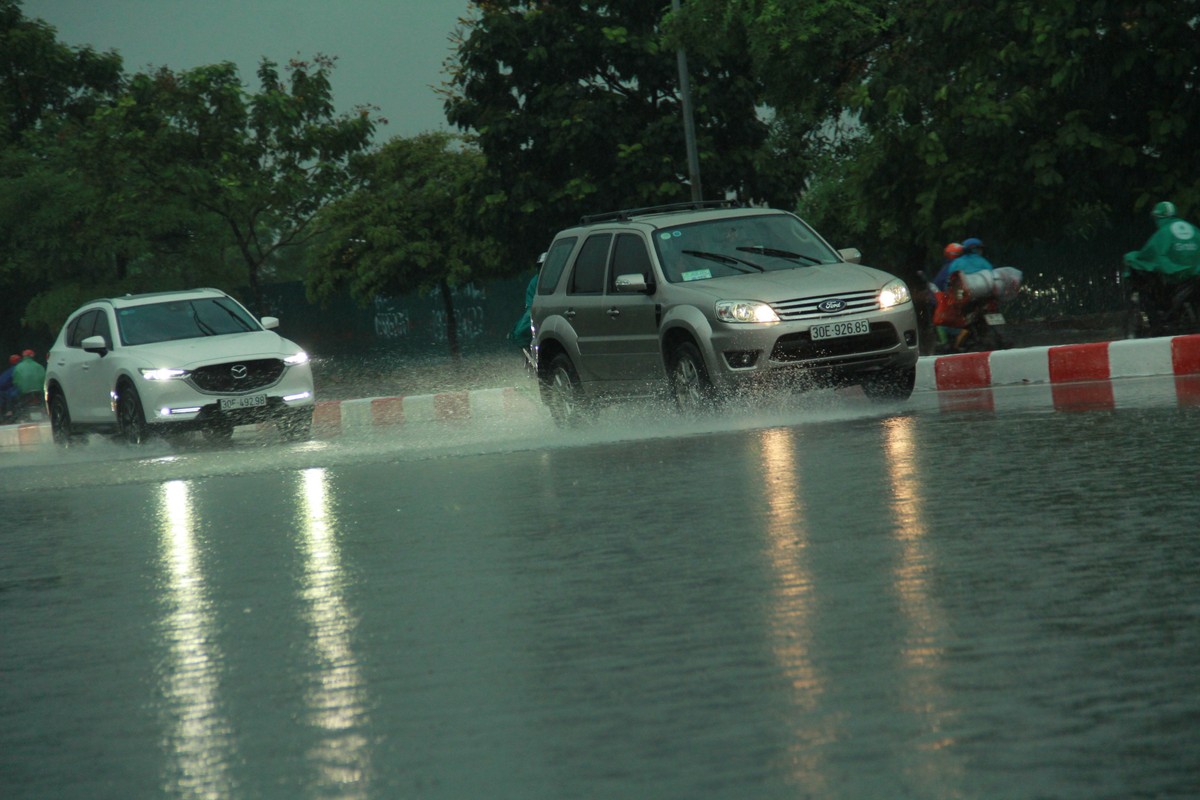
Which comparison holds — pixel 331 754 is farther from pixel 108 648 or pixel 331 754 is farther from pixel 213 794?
pixel 108 648

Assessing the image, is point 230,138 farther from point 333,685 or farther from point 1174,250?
point 333,685

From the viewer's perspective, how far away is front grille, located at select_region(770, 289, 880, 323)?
14273mm

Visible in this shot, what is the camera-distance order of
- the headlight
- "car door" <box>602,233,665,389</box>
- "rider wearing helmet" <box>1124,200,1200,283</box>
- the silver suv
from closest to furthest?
the silver suv
the headlight
"car door" <box>602,233,665,389</box>
"rider wearing helmet" <box>1124,200,1200,283</box>

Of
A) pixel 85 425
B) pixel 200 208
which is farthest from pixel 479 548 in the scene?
pixel 200 208

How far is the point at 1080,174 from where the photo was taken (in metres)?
25.1

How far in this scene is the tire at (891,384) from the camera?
1523cm

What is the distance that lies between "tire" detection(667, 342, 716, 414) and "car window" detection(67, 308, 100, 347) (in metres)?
8.10

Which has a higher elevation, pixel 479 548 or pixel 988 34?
pixel 988 34

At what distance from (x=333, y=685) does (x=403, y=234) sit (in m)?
38.4

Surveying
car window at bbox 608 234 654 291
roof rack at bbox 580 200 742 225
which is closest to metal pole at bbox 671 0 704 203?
roof rack at bbox 580 200 742 225

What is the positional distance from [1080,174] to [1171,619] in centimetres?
2043

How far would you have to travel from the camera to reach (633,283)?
596 inches

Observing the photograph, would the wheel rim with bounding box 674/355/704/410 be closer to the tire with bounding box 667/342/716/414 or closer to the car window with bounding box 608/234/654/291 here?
the tire with bounding box 667/342/716/414

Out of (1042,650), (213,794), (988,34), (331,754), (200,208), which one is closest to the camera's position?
(213,794)
